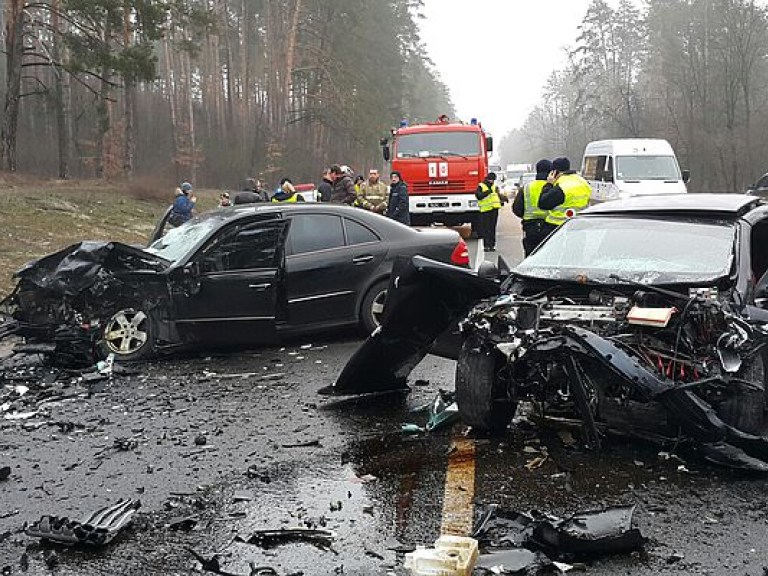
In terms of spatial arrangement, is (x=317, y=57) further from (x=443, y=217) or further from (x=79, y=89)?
(x=443, y=217)

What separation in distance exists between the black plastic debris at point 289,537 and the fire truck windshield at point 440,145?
16.4 meters

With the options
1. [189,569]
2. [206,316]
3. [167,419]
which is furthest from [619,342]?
[206,316]

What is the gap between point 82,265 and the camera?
26.6ft

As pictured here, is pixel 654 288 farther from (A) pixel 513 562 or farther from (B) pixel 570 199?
(B) pixel 570 199

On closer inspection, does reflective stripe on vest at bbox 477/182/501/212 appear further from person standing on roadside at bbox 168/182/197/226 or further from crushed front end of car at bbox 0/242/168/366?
crushed front end of car at bbox 0/242/168/366

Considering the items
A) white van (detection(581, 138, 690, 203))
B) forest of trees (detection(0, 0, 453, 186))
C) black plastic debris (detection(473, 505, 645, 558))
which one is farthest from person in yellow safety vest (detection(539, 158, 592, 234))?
forest of trees (detection(0, 0, 453, 186))

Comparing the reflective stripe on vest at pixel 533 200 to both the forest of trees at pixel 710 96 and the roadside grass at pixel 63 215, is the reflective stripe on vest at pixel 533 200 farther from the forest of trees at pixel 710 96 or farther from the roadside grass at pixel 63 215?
A: the forest of trees at pixel 710 96

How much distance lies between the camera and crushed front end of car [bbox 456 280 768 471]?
4590 mm

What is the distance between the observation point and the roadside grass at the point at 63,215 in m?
15.8

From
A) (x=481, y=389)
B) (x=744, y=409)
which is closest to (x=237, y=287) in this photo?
(x=481, y=389)

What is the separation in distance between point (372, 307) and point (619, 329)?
4319mm

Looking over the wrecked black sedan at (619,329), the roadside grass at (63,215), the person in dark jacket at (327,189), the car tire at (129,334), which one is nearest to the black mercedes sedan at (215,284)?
the car tire at (129,334)

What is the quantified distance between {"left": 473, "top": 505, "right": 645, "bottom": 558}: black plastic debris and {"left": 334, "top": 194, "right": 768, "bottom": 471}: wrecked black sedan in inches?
35.6

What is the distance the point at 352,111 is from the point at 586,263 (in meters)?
38.6
